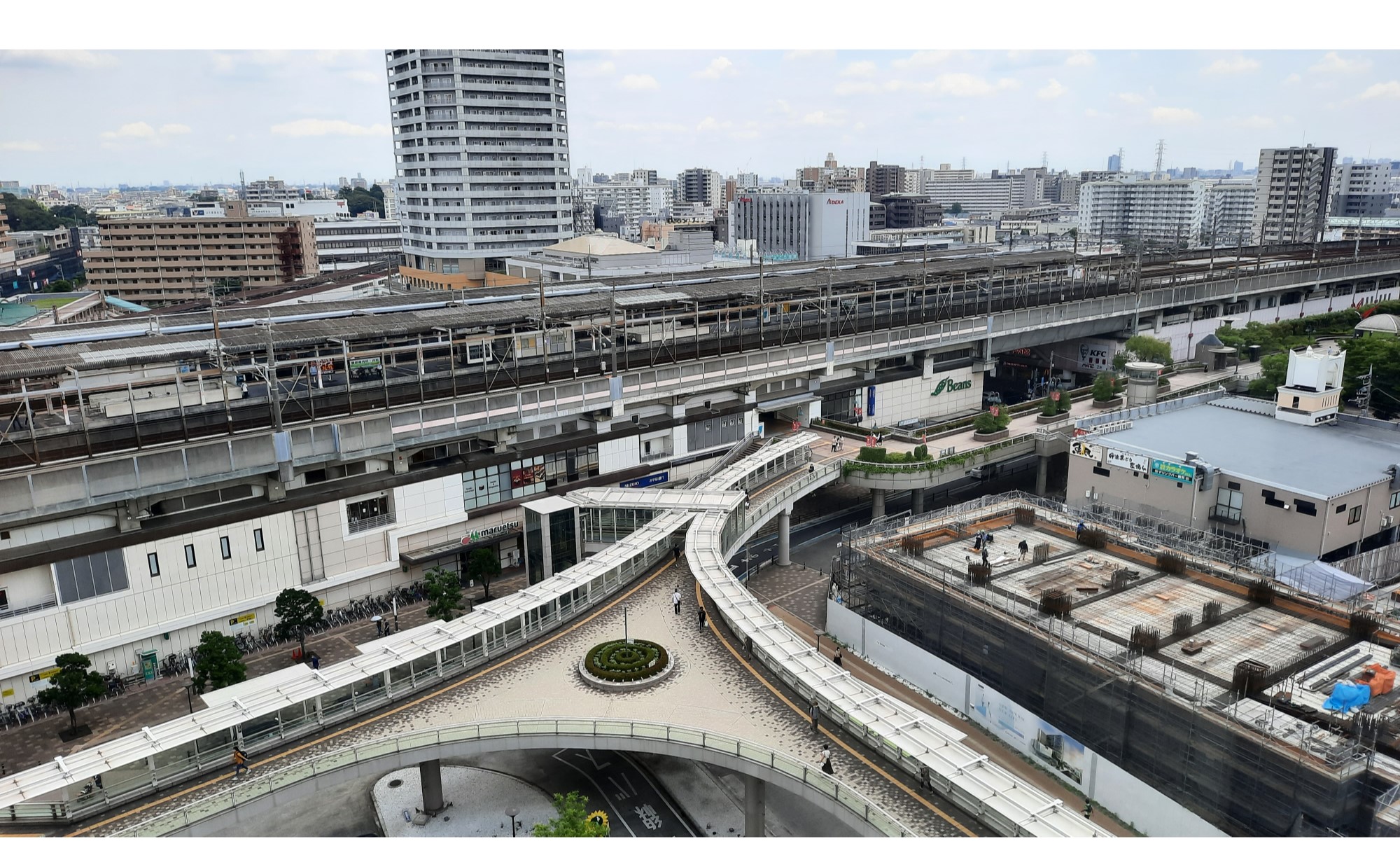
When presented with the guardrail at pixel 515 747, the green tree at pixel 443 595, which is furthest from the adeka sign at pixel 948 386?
the guardrail at pixel 515 747

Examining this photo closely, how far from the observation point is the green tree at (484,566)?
113ft

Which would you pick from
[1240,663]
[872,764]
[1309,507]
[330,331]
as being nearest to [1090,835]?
[872,764]

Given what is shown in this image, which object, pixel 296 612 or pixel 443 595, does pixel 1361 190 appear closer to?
pixel 443 595

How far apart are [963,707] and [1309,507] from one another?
57.8 ft

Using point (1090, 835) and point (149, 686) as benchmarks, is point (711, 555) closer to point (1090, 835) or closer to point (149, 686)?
point (1090, 835)

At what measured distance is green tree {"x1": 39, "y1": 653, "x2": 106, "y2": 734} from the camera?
26234 millimetres

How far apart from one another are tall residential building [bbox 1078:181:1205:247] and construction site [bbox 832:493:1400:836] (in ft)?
516

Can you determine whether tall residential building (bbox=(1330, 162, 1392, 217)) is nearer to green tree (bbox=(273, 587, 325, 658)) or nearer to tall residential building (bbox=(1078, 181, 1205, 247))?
tall residential building (bbox=(1078, 181, 1205, 247))

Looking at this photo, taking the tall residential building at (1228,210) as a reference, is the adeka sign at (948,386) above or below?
below

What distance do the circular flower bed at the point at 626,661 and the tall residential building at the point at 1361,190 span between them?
194242mm

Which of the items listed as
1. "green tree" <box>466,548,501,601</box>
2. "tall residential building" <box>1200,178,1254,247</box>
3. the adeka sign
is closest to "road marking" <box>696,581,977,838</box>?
"green tree" <box>466,548,501,601</box>

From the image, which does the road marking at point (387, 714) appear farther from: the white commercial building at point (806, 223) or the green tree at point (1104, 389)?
the white commercial building at point (806, 223)

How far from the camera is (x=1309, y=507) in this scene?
1404 inches

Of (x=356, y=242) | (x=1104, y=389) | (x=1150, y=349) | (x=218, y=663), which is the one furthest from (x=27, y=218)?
(x=1150, y=349)
